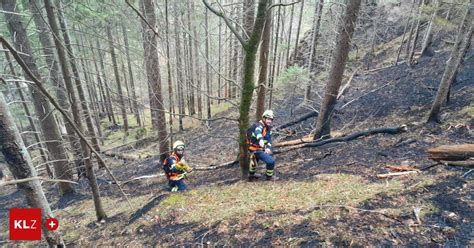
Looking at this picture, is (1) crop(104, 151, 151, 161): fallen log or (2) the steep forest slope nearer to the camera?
(2) the steep forest slope

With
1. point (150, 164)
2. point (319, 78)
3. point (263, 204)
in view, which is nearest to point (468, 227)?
point (263, 204)

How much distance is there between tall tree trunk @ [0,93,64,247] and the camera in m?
1.95

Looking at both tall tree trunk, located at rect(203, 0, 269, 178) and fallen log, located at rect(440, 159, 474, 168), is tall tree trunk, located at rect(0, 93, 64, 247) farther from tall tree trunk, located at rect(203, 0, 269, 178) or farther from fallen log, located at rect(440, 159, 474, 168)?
fallen log, located at rect(440, 159, 474, 168)

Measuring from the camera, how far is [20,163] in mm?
2023

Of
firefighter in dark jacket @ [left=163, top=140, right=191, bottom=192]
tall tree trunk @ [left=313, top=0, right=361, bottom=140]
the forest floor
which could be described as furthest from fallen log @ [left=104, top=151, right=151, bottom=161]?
tall tree trunk @ [left=313, top=0, right=361, bottom=140]

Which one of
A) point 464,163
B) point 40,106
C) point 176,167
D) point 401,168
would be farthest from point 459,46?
point 40,106

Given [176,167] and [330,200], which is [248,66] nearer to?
[330,200]

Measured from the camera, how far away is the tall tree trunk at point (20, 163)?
1950 millimetres

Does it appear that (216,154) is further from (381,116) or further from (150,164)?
(381,116)

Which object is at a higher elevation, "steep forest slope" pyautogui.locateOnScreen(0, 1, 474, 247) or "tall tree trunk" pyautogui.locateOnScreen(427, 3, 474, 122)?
"tall tree trunk" pyautogui.locateOnScreen(427, 3, 474, 122)

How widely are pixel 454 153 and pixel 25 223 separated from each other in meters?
6.64

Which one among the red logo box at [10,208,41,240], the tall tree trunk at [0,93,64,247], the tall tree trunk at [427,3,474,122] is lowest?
the red logo box at [10,208,41,240]

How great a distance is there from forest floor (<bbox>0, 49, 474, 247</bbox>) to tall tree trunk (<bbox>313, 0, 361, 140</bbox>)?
806 mm

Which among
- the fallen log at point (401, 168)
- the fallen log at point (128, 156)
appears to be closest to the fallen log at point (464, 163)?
the fallen log at point (401, 168)
